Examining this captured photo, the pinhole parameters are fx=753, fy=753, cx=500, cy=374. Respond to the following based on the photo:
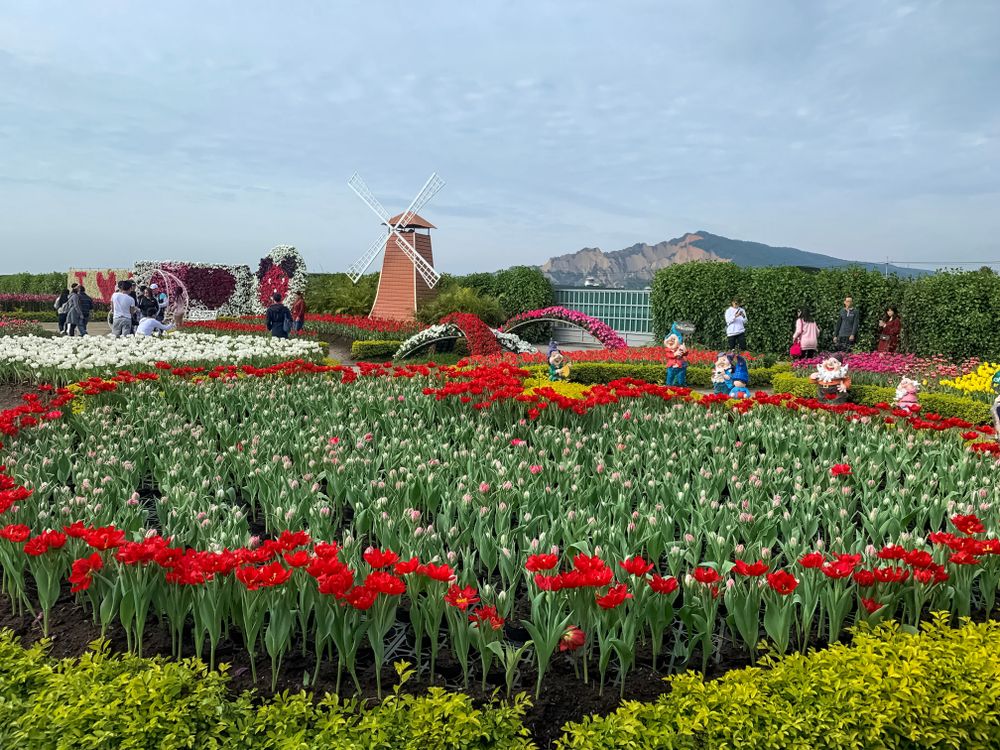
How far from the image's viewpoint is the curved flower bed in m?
21.1

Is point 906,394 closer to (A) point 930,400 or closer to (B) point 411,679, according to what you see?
(A) point 930,400

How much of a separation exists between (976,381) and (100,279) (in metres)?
47.5

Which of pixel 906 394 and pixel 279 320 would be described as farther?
pixel 279 320

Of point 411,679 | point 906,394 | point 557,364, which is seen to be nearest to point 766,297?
point 557,364

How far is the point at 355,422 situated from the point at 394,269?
2188cm

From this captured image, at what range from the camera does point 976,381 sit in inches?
551

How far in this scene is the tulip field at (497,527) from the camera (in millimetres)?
3322

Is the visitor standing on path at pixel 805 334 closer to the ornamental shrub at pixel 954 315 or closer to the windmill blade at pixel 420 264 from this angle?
the ornamental shrub at pixel 954 315

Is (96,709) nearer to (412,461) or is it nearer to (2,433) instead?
(412,461)

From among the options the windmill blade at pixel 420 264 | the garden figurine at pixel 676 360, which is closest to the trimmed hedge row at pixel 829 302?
the garden figurine at pixel 676 360

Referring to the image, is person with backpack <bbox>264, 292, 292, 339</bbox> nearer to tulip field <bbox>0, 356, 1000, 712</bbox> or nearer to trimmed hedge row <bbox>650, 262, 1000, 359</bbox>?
tulip field <bbox>0, 356, 1000, 712</bbox>

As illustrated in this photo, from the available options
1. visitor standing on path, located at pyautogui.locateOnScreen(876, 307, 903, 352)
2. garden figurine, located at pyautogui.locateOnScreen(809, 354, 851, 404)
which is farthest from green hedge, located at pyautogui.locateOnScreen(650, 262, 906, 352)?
garden figurine, located at pyautogui.locateOnScreen(809, 354, 851, 404)

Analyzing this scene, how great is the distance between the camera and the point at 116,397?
28.2 feet

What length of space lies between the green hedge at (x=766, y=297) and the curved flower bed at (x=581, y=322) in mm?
2155
